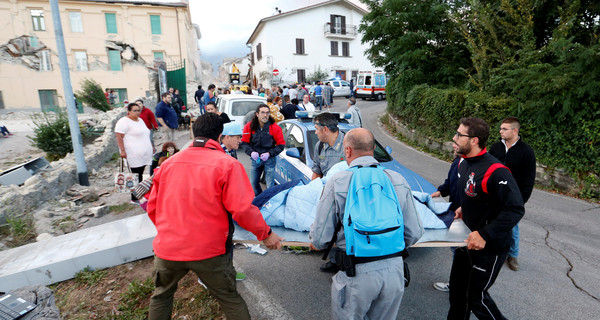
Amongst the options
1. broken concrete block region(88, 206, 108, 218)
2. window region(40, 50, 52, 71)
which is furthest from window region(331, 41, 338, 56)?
broken concrete block region(88, 206, 108, 218)

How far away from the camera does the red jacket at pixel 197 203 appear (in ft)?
7.49

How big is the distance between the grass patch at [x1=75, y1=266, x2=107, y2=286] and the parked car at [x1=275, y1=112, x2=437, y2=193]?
2907 millimetres

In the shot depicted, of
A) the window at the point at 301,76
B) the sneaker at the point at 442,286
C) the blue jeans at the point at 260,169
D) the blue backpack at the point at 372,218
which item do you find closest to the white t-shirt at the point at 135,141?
the blue jeans at the point at 260,169

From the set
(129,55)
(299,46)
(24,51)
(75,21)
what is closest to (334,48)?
(299,46)

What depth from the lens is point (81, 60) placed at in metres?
28.8

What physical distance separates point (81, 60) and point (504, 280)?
3531cm

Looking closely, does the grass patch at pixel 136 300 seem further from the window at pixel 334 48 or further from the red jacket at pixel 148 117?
the window at pixel 334 48

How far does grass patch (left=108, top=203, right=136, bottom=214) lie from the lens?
19.6ft

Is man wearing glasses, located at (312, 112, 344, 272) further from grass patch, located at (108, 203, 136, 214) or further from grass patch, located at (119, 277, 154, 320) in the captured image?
grass patch, located at (108, 203, 136, 214)

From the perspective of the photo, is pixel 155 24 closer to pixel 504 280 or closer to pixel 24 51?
pixel 24 51

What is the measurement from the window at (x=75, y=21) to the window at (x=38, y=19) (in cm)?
221

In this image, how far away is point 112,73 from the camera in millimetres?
28031

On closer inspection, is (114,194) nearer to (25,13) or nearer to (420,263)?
(420,263)

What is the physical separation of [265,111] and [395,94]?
9.21m
